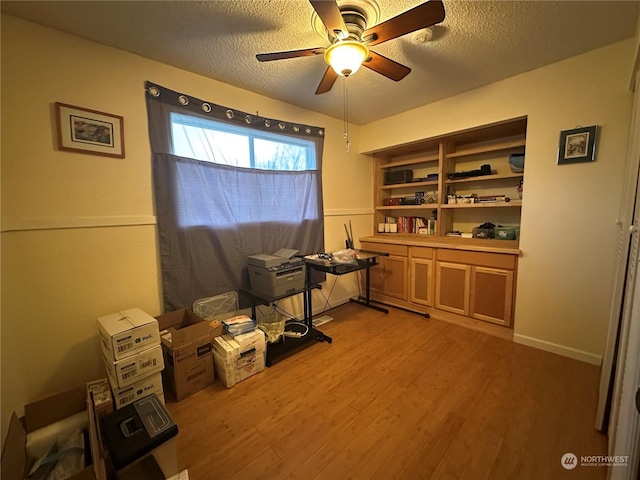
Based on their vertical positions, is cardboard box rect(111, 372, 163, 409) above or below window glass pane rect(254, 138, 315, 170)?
below

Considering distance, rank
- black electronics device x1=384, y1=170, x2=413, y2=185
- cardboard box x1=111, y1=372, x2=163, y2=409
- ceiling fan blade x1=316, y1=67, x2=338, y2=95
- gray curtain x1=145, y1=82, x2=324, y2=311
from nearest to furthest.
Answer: cardboard box x1=111, y1=372, x2=163, y2=409 < ceiling fan blade x1=316, y1=67, x2=338, y2=95 < gray curtain x1=145, y1=82, x2=324, y2=311 < black electronics device x1=384, y1=170, x2=413, y2=185

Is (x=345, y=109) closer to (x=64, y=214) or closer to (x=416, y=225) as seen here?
(x=416, y=225)

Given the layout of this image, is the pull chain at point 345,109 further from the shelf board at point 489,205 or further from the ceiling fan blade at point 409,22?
the shelf board at point 489,205

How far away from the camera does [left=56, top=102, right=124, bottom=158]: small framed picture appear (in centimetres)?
163

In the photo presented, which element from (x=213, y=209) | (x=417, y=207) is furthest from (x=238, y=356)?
(x=417, y=207)

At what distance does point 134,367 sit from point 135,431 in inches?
15.1

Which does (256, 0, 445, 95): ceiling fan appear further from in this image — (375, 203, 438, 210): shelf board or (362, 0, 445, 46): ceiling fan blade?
(375, 203, 438, 210): shelf board

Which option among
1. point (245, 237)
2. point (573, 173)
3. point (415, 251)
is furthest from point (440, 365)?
point (245, 237)

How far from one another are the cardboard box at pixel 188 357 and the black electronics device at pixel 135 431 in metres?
0.39

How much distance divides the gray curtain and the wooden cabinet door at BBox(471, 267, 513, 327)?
186 centimetres

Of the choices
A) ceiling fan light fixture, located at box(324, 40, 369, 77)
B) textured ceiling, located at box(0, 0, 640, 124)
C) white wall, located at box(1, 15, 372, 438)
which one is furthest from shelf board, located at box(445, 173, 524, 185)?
white wall, located at box(1, 15, 372, 438)

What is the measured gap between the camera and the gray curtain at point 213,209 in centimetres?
202

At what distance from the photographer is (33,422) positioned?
4.50ft

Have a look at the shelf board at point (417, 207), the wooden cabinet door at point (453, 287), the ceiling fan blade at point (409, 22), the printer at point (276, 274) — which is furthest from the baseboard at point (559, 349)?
the ceiling fan blade at point (409, 22)
